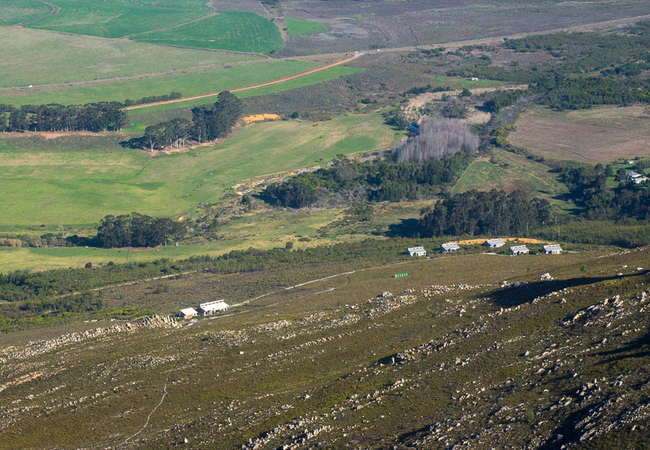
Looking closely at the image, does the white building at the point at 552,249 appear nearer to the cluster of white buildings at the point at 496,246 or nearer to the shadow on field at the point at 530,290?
the cluster of white buildings at the point at 496,246

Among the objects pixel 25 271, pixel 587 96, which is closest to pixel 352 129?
pixel 587 96

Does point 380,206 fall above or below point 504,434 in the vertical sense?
below

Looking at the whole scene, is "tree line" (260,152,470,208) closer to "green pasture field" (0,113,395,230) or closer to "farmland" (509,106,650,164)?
"green pasture field" (0,113,395,230)

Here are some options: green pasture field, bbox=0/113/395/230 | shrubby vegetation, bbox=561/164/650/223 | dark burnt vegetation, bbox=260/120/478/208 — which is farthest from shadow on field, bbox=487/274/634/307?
green pasture field, bbox=0/113/395/230

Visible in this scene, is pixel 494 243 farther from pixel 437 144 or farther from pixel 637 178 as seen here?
pixel 437 144

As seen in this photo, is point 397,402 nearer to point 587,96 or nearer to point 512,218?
point 512,218

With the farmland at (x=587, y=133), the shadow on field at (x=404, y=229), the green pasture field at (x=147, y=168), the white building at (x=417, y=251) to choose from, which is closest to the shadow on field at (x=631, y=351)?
the white building at (x=417, y=251)

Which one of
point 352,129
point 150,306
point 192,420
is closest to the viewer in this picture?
point 192,420
